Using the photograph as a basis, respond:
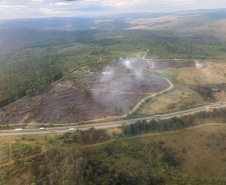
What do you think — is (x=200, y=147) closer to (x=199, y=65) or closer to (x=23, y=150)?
(x=23, y=150)

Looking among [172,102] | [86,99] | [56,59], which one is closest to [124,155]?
[172,102]

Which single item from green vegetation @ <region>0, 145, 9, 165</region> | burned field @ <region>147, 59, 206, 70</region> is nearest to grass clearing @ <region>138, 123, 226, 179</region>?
green vegetation @ <region>0, 145, 9, 165</region>

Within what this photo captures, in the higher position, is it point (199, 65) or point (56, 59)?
point (56, 59)

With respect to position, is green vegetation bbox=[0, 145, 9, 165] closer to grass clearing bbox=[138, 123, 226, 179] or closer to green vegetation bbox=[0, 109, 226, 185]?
green vegetation bbox=[0, 109, 226, 185]

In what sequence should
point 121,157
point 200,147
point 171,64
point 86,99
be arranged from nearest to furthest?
1. point 121,157
2. point 200,147
3. point 86,99
4. point 171,64

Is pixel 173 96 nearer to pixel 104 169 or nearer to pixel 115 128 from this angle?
pixel 115 128

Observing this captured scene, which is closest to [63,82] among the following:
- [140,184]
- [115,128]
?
[115,128]

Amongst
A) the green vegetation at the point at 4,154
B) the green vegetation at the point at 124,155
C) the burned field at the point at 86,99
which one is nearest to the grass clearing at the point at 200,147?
the green vegetation at the point at 124,155

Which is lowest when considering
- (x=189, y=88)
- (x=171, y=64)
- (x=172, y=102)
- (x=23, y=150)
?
(x=172, y=102)
